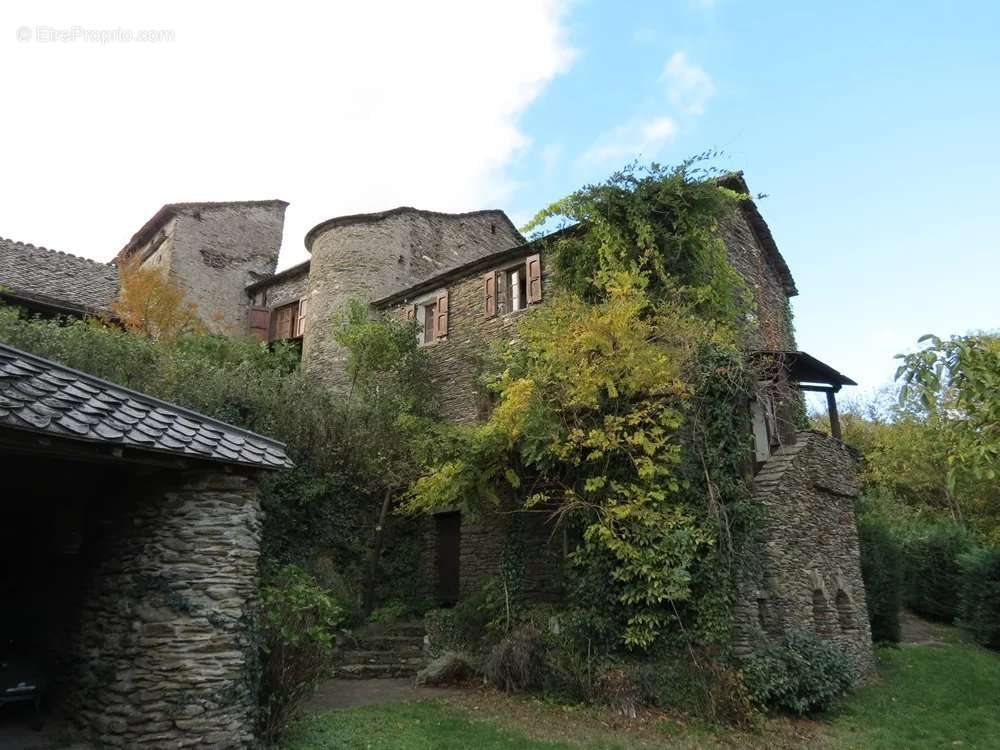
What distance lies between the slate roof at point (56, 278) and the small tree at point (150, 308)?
90cm

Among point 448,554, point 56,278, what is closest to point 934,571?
point 448,554

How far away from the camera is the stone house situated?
33.9ft

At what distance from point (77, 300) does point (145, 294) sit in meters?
2.39

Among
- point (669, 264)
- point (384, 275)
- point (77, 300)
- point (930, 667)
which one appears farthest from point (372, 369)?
point (930, 667)

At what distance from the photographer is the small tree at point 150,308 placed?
53.9ft

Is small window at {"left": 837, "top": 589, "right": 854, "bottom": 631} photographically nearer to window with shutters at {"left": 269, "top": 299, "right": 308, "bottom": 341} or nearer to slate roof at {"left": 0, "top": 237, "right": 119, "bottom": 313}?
window with shutters at {"left": 269, "top": 299, "right": 308, "bottom": 341}

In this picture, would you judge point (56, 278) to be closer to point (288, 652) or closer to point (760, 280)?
point (288, 652)

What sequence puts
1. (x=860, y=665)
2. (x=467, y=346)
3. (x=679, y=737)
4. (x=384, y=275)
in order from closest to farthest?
(x=679, y=737) < (x=860, y=665) < (x=467, y=346) < (x=384, y=275)

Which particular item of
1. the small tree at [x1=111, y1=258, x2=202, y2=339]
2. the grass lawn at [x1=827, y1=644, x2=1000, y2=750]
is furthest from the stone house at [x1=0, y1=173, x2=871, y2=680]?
the small tree at [x1=111, y1=258, x2=202, y2=339]

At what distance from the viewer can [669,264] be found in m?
11.6

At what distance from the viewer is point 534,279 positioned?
14.0 m

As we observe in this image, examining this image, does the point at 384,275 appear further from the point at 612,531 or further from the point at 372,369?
the point at 612,531

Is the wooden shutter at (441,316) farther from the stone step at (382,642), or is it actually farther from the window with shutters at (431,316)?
the stone step at (382,642)

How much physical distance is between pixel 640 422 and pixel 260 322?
1503 centimetres
